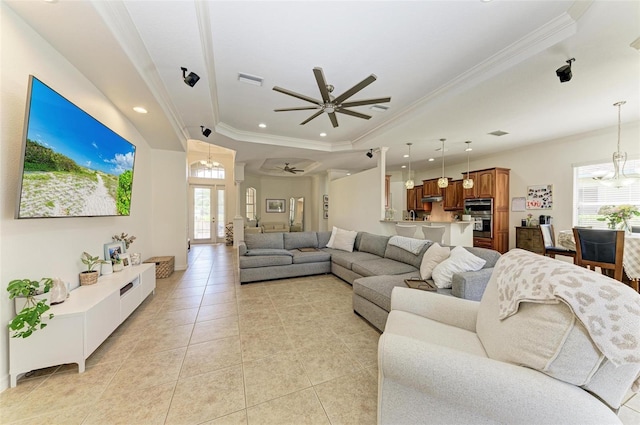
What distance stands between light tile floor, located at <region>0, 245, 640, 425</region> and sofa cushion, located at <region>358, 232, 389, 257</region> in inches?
58.4

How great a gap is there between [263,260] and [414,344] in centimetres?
332

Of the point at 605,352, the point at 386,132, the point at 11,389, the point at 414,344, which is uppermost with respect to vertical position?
the point at 386,132

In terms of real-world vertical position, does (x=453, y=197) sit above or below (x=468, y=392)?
above

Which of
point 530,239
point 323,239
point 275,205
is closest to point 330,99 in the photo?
point 323,239

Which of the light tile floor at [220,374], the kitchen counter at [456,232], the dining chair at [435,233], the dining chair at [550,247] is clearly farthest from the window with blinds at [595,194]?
the light tile floor at [220,374]

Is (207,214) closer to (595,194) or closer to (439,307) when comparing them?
(439,307)

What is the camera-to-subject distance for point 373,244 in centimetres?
437

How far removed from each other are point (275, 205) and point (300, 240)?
17.6 ft

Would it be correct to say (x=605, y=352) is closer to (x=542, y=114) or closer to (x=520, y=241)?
(x=542, y=114)

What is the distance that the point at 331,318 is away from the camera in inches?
106

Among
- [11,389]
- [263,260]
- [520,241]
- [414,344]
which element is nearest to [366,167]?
[520,241]

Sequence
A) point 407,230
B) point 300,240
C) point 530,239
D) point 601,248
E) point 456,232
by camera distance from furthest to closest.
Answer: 1. point 530,239
2. point 300,240
3. point 407,230
4. point 456,232
5. point 601,248

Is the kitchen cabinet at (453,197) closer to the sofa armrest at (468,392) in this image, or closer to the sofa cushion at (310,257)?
the sofa cushion at (310,257)

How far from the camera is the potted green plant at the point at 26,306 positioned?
1.53 m
